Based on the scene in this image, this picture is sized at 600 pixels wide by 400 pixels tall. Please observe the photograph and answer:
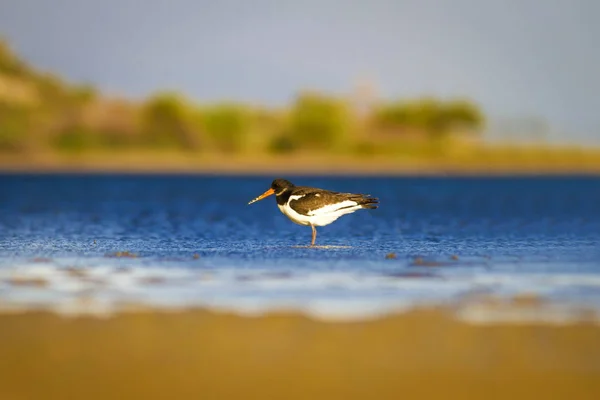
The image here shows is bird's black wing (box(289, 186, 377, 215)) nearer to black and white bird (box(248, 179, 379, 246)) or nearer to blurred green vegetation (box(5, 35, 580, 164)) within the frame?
black and white bird (box(248, 179, 379, 246))

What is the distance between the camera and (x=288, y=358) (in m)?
8.75

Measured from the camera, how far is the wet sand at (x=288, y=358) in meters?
7.90

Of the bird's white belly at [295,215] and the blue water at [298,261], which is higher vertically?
the bird's white belly at [295,215]

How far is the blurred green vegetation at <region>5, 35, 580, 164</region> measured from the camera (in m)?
121

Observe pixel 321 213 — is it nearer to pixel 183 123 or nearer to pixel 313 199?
pixel 313 199

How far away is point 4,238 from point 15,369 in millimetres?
12180

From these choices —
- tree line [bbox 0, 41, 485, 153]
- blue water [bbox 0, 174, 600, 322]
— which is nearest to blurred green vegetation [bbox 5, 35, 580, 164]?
tree line [bbox 0, 41, 485, 153]

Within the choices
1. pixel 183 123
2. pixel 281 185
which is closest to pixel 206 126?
pixel 183 123

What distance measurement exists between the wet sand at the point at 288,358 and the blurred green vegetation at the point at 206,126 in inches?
4102

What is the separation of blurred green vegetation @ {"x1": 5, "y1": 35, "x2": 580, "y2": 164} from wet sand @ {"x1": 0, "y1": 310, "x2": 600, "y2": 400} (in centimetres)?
10419

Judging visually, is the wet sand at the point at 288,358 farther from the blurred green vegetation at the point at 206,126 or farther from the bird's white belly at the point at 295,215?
the blurred green vegetation at the point at 206,126

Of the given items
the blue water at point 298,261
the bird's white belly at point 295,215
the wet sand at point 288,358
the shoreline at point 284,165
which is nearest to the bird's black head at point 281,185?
the bird's white belly at point 295,215

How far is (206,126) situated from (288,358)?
12665 centimetres

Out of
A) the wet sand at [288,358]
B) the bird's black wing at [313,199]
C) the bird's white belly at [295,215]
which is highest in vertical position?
the bird's black wing at [313,199]
